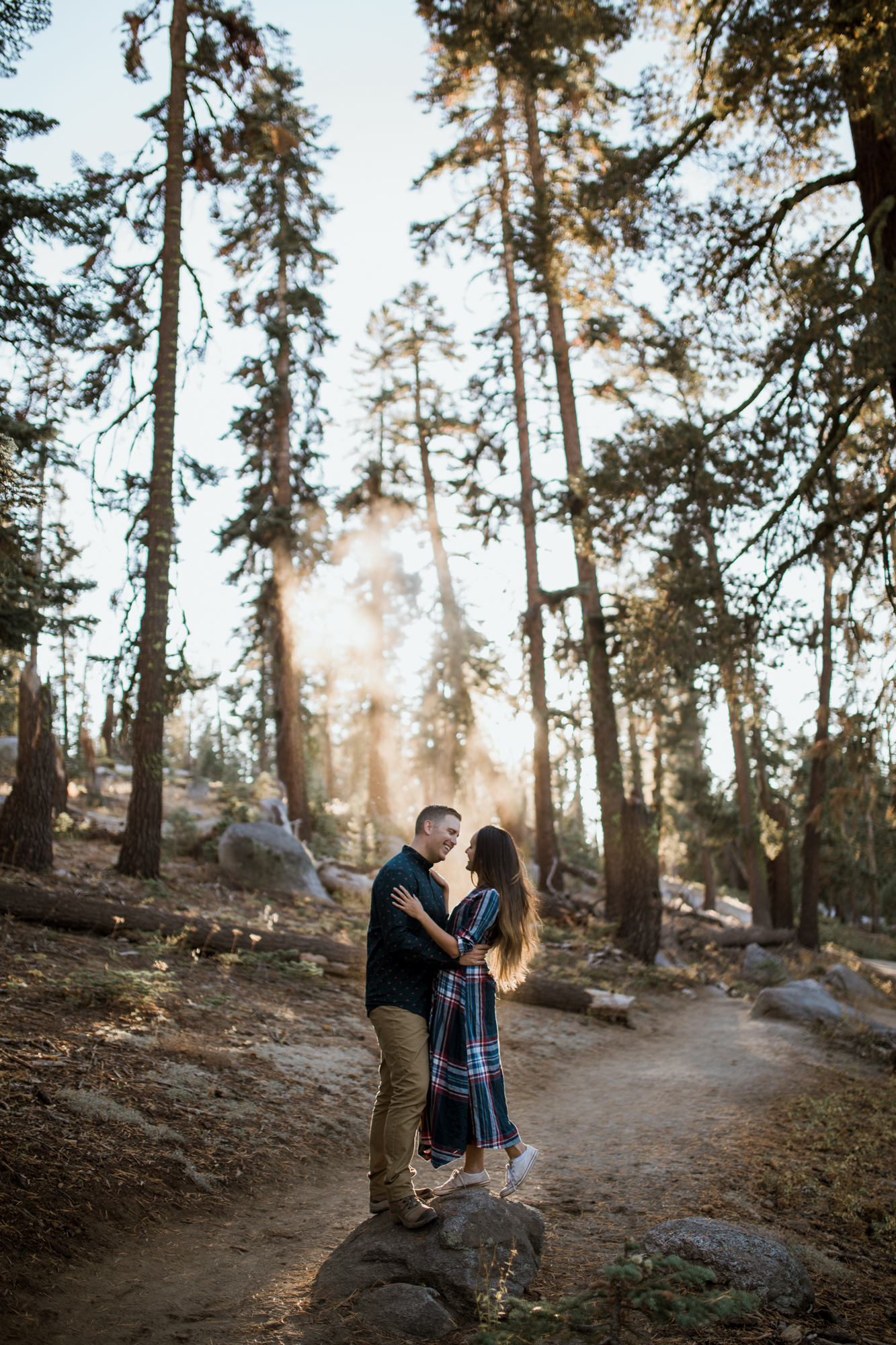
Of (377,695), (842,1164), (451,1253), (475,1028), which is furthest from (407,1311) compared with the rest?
(377,695)

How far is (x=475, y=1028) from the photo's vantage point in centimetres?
410

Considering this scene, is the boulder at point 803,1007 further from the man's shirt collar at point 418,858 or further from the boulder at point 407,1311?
the boulder at point 407,1311

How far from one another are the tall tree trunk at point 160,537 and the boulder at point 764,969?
11391 millimetres

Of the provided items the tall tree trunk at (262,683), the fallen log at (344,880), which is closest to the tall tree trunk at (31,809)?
the fallen log at (344,880)

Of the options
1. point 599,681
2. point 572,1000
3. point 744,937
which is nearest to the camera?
point 572,1000

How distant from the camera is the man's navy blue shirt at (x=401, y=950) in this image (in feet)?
13.1

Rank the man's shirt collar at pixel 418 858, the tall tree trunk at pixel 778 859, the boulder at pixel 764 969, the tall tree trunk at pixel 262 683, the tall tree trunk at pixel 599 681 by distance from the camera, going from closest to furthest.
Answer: the man's shirt collar at pixel 418 858 → the tall tree trunk at pixel 599 681 → the boulder at pixel 764 969 → the tall tree trunk at pixel 778 859 → the tall tree trunk at pixel 262 683

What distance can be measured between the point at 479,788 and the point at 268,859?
413 inches

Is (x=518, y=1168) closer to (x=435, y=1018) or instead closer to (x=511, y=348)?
(x=435, y=1018)

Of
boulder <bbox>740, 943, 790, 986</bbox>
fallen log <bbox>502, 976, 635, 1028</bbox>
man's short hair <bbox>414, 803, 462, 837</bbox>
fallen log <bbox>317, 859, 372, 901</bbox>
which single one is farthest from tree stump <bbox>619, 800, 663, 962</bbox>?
man's short hair <bbox>414, 803, 462, 837</bbox>

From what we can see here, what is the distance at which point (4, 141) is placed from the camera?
9.75 m

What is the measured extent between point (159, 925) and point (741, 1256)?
693 cm

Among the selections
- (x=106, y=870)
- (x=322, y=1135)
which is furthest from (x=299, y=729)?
(x=322, y=1135)

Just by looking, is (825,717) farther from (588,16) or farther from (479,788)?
(479,788)
